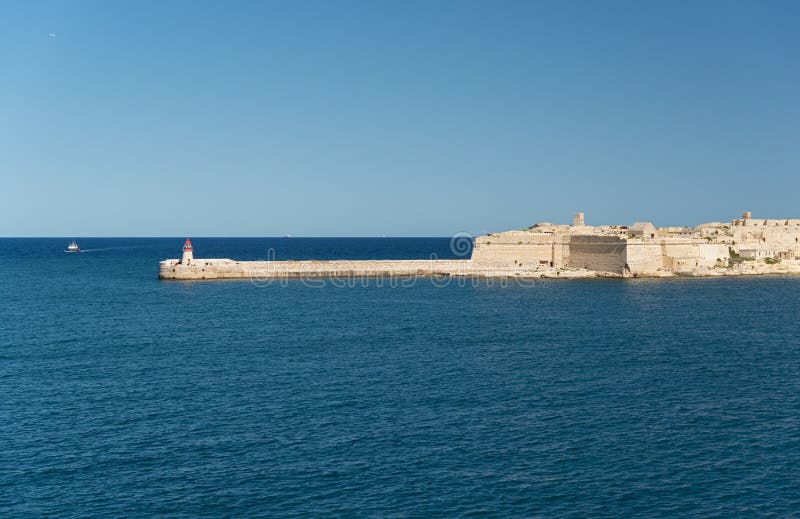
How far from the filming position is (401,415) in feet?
76.5

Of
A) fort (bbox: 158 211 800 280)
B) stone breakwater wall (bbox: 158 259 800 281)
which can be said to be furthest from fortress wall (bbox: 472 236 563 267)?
stone breakwater wall (bbox: 158 259 800 281)

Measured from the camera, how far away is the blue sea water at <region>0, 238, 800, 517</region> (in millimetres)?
17391

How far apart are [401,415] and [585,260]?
175ft

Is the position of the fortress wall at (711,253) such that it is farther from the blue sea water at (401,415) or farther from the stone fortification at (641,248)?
the blue sea water at (401,415)

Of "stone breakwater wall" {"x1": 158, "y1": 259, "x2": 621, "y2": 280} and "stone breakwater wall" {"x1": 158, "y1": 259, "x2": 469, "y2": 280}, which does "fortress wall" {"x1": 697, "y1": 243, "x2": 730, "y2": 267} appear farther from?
"stone breakwater wall" {"x1": 158, "y1": 259, "x2": 469, "y2": 280}

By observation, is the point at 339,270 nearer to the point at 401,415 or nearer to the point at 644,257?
the point at 644,257

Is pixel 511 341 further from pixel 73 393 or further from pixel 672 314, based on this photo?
pixel 73 393

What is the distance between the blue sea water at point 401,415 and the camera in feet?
57.1

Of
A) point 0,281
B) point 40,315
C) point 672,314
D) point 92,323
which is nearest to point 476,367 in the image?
point 672,314

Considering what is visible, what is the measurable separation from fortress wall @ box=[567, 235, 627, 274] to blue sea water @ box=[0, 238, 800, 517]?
2472cm

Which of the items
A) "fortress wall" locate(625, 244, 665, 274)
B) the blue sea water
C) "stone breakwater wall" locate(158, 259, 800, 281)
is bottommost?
the blue sea water

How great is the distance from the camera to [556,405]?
2462cm

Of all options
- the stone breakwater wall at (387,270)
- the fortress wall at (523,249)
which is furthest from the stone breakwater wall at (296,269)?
the fortress wall at (523,249)

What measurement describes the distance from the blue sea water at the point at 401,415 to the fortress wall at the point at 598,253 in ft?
81.1
